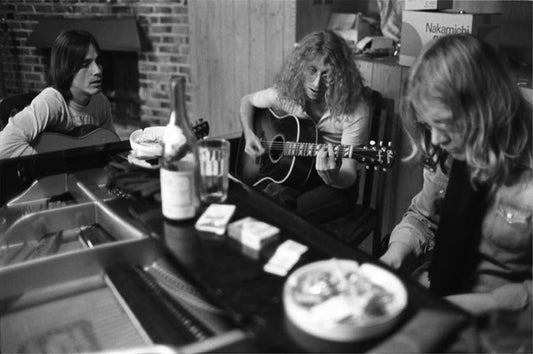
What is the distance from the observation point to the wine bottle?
1.15 m

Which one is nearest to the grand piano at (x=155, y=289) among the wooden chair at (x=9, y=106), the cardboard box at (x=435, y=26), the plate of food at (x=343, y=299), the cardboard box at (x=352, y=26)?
the plate of food at (x=343, y=299)

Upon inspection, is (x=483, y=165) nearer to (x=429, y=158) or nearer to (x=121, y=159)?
(x=429, y=158)

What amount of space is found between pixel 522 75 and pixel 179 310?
5.96 feet

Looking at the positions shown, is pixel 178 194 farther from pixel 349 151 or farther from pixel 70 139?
pixel 70 139

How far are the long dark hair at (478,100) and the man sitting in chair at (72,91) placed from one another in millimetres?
1524

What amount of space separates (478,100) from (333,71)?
1.05 m

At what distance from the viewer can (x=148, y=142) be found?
1.71 m

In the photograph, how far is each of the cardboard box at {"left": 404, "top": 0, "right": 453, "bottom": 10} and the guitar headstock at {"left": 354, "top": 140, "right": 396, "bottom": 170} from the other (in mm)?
638

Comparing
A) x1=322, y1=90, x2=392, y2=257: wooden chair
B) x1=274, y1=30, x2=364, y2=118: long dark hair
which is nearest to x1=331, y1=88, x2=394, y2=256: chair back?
x1=322, y1=90, x2=392, y2=257: wooden chair

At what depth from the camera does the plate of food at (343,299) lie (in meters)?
0.82

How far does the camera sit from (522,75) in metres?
2.23

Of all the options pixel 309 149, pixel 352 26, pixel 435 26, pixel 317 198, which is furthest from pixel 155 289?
pixel 352 26

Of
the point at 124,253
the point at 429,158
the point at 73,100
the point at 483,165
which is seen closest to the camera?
the point at 124,253

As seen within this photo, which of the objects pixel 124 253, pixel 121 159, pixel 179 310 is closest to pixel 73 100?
pixel 121 159
